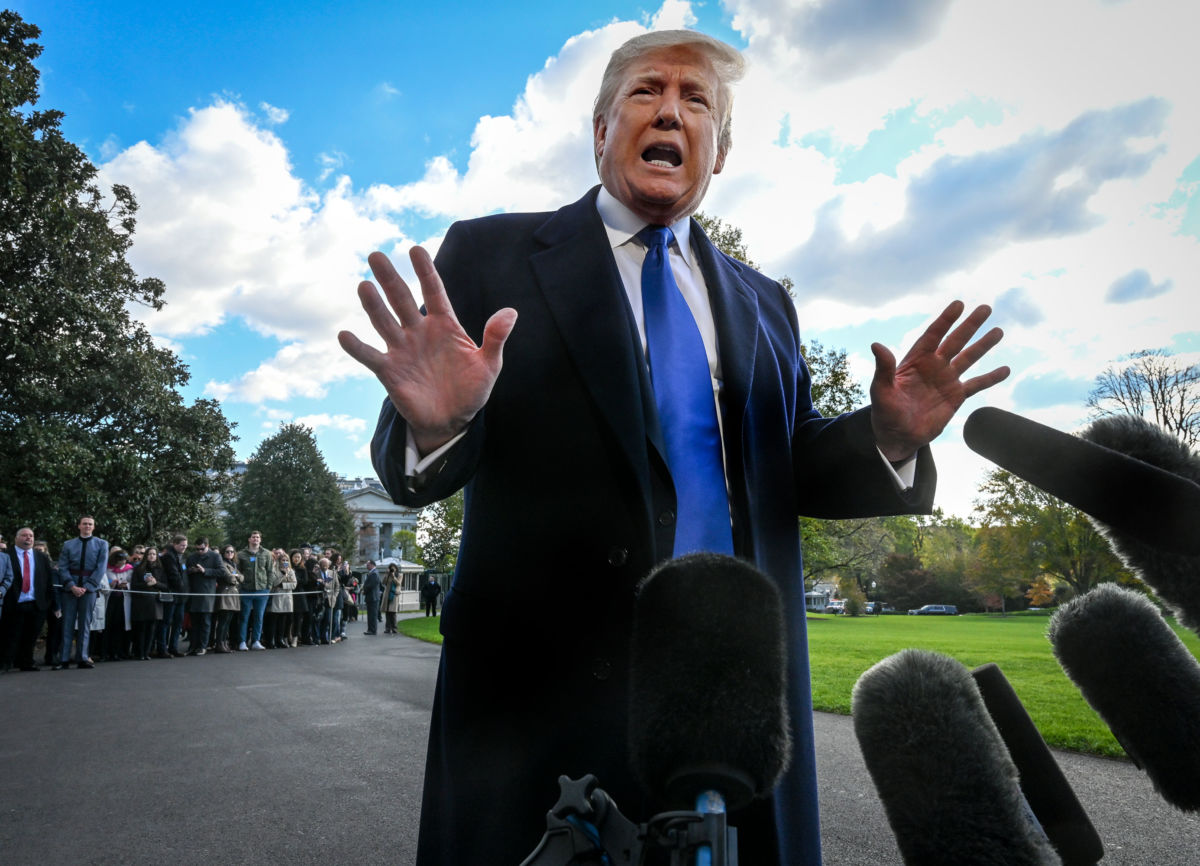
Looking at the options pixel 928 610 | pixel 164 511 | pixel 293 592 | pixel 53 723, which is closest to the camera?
pixel 53 723

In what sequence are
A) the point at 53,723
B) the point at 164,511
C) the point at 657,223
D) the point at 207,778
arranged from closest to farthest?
the point at 657,223 < the point at 207,778 < the point at 53,723 < the point at 164,511

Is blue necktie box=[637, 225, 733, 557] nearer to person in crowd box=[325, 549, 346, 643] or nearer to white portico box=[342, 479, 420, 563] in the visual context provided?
person in crowd box=[325, 549, 346, 643]

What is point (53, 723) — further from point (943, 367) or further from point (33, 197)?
point (33, 197)

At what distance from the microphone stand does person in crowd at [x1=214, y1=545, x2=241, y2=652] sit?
18.0m

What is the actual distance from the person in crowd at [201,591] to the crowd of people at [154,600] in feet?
0.07

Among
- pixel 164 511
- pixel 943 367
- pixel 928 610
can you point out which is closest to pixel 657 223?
A: pixel 943 367

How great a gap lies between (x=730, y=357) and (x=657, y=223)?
0.42m

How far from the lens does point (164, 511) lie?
74.9ft


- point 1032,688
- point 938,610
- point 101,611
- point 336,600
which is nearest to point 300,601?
point 336,600

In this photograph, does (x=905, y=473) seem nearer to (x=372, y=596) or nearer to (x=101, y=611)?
(x=101, y=611)

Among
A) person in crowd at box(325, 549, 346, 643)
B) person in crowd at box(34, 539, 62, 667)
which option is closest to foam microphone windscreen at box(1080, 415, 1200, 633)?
person in crowd at box(34, 539, 62, 667)

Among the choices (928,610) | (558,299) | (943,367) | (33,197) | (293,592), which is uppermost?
(33,197)

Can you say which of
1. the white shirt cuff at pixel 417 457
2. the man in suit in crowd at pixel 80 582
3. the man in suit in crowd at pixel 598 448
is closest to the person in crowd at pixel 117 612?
the man in suit in crowd at pixel 80 582

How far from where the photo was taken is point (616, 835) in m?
0.79
